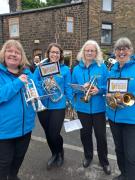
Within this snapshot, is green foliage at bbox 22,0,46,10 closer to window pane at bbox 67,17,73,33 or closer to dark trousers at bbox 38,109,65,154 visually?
window pane at bbox 67,17,73,33

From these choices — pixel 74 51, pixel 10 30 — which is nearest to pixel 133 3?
pixel 74 51

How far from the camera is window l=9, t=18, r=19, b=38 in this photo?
75.4ft

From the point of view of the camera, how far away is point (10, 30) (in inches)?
924

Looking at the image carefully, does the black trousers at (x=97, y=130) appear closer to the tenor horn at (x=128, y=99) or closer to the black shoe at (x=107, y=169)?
the black shoe at (x=107, y=169)

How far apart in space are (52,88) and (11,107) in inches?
52.1

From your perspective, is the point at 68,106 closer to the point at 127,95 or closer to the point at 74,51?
the point at 127,95

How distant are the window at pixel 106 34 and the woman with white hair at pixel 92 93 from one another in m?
18.0

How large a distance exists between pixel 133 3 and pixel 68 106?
20.2 metres

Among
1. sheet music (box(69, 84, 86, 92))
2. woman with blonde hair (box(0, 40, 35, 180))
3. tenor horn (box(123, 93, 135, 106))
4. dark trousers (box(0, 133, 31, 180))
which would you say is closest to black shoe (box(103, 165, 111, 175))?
sheet music (box(69, 84, 86, 92))

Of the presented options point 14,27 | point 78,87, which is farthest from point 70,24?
point 78,87

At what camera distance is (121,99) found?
384cm

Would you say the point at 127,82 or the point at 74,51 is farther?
the point at 74,51

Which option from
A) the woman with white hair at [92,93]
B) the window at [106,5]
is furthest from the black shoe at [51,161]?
the window at [106,5]

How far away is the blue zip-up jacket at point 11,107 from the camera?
331 centimetres
